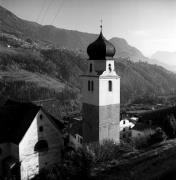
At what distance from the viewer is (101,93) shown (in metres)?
32.6

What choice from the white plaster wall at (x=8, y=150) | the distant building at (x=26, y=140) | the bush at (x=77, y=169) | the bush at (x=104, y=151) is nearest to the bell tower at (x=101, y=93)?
the bush at (x=104, y=151)

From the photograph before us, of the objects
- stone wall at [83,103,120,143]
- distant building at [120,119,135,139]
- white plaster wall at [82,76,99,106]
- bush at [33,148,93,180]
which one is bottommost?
distant building at [120,119,135,139]

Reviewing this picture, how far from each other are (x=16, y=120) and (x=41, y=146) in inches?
167

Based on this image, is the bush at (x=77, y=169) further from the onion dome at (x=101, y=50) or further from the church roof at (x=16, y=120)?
the onion dome at (x=101, y=50)

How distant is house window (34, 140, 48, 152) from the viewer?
30859mm

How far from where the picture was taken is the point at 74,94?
16838 cm

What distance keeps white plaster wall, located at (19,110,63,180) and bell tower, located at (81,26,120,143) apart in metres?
4.82

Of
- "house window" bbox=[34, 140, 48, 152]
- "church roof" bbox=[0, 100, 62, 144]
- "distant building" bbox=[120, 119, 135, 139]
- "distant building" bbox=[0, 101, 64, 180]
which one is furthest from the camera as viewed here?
"distant building" bbox=[120, 119, 135, 139]

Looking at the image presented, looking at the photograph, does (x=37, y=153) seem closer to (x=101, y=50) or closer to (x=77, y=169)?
(x=77, y=169)

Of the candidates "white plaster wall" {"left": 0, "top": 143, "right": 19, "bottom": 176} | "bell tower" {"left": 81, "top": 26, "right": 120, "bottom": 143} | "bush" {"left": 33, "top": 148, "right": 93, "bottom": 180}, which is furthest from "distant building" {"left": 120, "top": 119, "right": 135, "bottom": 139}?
"bush" {"left": 33, "top": 148, "right": 93, "bottom": 180}

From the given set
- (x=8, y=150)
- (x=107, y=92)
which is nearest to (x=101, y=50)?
(x=107, y=92)

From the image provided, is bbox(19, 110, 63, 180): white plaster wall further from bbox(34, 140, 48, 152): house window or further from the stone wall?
the stone wall

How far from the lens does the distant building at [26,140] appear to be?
2953 cm

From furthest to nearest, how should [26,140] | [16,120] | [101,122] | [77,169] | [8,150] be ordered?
[101,122]
[16,120]
[8,150]
[26,140]
[77,169]
